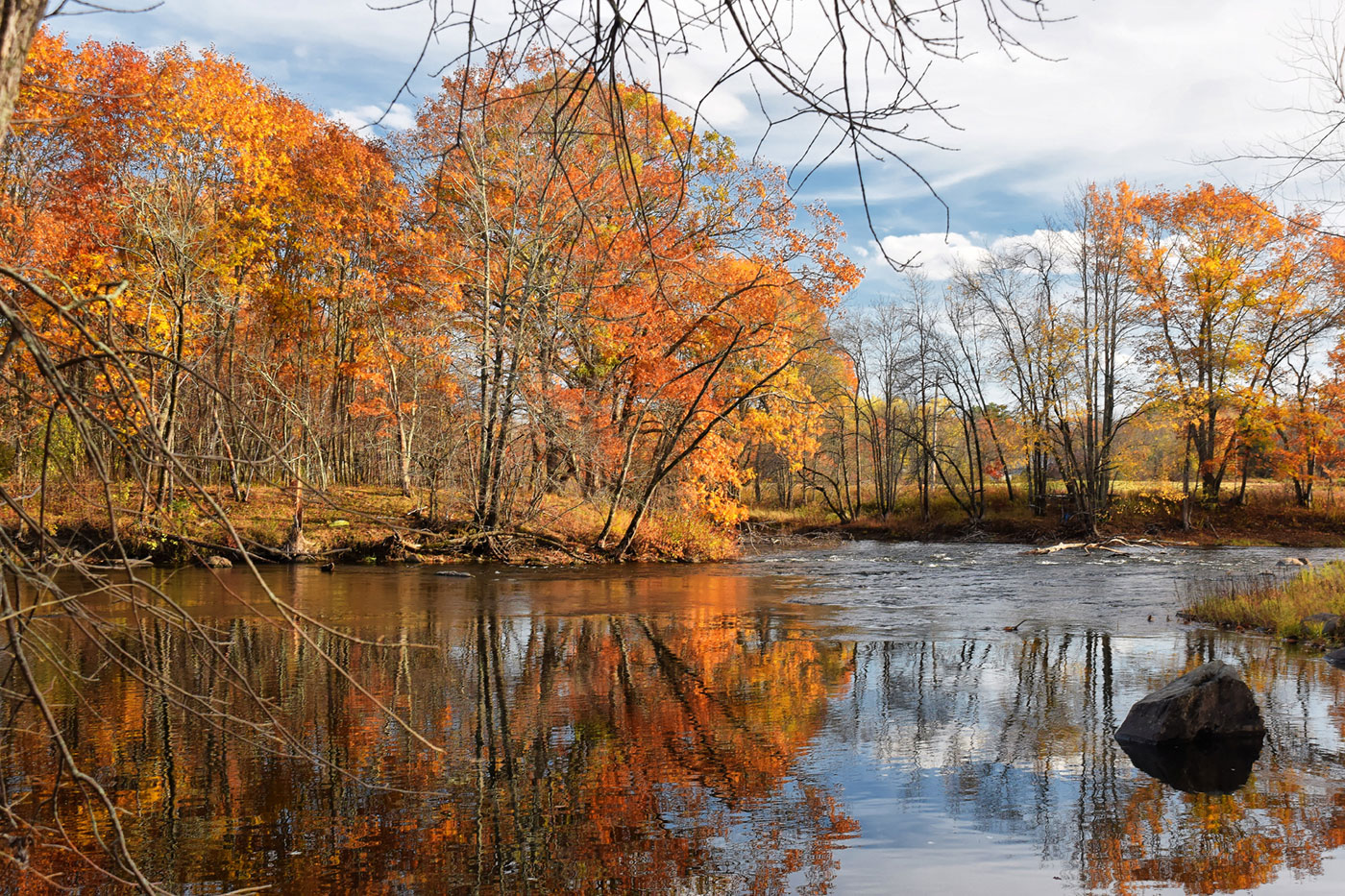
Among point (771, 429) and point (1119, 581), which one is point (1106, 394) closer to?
point (771, 429)

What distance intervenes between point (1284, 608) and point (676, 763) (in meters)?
10.7

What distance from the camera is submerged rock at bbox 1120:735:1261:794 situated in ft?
20.3

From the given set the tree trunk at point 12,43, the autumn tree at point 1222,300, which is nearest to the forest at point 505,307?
the autumn tree at point 1222,300

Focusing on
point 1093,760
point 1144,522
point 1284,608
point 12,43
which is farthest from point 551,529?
point 1144,522

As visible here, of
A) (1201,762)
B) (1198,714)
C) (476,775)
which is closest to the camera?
(476,775)

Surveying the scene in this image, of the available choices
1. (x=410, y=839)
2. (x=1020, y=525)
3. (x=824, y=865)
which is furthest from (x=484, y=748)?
(x=1020, y=525)

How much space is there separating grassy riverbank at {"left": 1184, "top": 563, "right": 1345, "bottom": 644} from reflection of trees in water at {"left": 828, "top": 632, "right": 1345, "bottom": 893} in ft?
4.49

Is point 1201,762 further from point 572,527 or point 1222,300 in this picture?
point 1222,300

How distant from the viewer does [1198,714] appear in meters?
7.07

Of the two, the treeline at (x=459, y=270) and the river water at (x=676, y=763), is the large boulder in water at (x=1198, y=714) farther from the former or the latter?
the treeline at (x=459, y=270)

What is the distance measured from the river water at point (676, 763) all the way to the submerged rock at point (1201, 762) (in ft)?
0.38

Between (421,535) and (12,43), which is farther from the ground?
(12,43)

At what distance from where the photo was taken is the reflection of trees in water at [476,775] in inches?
185

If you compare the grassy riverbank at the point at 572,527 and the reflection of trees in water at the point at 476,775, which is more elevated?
the grassy riverbank at the point at 572,527
